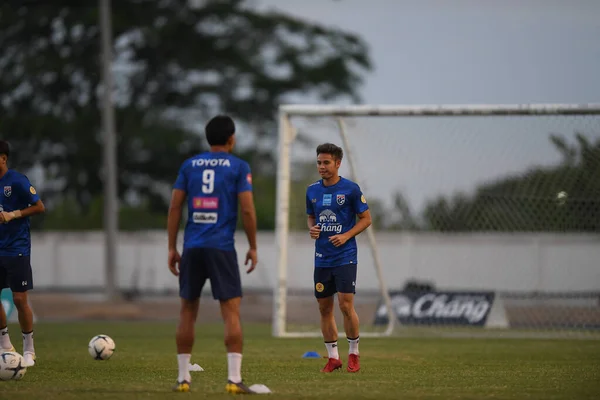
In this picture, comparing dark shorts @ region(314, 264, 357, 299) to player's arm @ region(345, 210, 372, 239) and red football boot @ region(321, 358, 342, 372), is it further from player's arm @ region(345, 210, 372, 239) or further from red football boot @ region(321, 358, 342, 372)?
red football boot @ region(321, 358, 342, 372)

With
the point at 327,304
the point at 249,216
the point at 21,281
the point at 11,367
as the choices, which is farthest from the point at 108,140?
the point at 249,216

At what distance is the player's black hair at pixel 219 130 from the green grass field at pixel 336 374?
2.09 m

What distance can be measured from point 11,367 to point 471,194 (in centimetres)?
1093

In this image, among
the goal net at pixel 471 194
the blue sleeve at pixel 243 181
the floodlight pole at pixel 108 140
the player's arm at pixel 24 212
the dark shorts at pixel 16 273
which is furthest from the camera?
the floodlight pole at pixel 108 140

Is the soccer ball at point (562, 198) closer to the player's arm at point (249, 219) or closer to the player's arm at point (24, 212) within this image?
the player's arm at point (24, 212)

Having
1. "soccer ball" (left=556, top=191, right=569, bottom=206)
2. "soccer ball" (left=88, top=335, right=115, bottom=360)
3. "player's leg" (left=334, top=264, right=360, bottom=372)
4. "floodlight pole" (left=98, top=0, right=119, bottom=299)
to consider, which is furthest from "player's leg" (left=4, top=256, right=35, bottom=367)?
"floodlight pole" (left=98, top=0, right=119, bottom=299)

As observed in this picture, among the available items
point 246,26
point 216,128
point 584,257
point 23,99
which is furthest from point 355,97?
point 216,128

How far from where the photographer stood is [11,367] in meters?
9.84

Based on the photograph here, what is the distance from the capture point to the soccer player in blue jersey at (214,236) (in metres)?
8.59

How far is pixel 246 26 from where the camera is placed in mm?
40562

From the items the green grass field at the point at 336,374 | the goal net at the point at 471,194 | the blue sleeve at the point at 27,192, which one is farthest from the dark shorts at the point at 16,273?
the goal net at the point at 471,194

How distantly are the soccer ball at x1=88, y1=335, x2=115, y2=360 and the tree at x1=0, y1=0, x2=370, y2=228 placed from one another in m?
25.8

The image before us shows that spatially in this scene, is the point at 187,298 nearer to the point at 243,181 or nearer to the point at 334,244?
the point at 243,181

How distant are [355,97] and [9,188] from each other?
3037 centimetres
